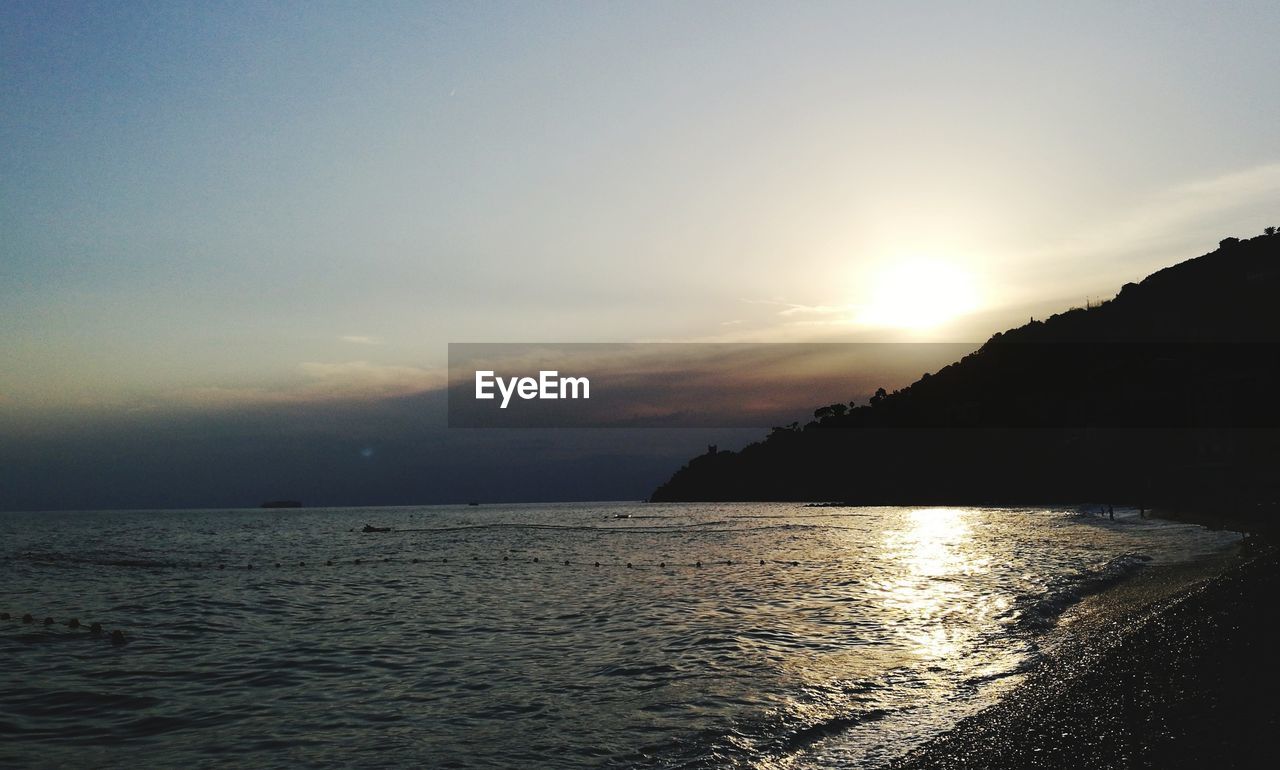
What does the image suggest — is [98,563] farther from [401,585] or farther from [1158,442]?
[1158,442]

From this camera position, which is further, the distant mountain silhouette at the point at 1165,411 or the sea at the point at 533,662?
the distant mountain silhouette at the point at 1165,411

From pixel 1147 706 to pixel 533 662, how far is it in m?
13.1

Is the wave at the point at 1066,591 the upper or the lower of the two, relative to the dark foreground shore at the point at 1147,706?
lower

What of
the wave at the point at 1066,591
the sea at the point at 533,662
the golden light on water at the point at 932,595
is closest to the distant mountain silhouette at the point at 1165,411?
the golden light on water at the point at 932,595

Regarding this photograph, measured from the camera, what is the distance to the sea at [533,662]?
12.4 m

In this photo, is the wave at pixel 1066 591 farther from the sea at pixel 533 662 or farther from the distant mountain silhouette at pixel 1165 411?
the distant mountain silhouette at pixel 1165 411

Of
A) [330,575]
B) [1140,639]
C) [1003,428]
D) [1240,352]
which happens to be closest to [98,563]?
[330,575]

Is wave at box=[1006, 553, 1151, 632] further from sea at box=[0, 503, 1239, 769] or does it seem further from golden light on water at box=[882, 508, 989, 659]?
golden light on water at box=[882, 508, 989, 659]

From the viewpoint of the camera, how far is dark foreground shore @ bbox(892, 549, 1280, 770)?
9.03 m

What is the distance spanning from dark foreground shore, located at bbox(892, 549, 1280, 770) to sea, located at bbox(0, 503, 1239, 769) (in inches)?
46.3

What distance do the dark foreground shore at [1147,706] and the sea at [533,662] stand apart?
3.86 feet

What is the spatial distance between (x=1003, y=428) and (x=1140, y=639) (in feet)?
673

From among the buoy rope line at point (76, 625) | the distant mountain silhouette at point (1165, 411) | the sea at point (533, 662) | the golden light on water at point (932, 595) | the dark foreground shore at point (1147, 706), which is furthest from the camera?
the distant mountain silhouette at point (1165, 411)

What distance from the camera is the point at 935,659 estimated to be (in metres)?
17.1
